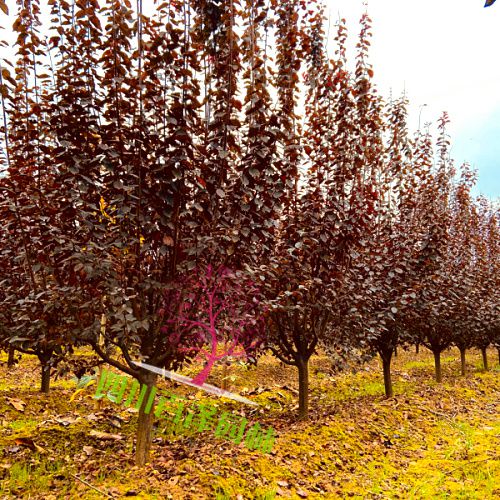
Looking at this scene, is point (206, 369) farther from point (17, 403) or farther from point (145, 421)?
point (17, 403)

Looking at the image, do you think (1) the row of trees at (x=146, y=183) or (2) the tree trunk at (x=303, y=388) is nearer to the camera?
(1) the row of trees at (x=146, y=183)

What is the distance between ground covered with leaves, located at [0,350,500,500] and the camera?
416cm

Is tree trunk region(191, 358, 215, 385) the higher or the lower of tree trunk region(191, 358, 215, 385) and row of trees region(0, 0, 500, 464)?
the lower

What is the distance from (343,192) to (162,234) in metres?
3.16

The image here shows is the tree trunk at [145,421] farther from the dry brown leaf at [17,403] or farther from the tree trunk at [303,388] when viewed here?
the dry brown leaf at [17,403]

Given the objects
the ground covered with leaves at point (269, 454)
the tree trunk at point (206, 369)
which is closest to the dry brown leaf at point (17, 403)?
the ground covered with leaves at point (269, 454)

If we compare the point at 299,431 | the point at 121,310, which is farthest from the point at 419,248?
the point at 121,310

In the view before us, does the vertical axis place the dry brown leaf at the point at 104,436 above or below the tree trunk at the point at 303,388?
below

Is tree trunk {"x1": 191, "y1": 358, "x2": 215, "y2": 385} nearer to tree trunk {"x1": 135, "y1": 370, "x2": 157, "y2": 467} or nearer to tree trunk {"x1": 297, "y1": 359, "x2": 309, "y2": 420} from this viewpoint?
tree trunk {"x1": 135, "y1": 370, "x2": 157, "y2": 467}

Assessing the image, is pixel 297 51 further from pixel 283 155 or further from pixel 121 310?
pixel 121 310

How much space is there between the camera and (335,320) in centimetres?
709

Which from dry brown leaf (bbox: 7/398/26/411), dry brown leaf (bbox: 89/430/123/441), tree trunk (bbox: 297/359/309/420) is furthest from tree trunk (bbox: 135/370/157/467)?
dry brown leaf (bbox: 7/398/26/411)

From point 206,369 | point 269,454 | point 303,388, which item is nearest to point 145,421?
point 206,369

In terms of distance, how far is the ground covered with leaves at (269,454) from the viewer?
4.16m
